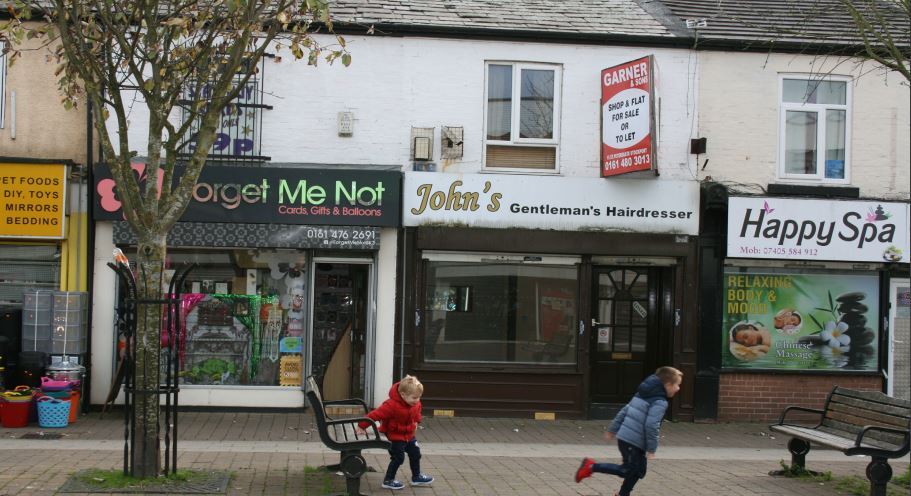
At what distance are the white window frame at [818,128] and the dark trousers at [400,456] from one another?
8.11 m

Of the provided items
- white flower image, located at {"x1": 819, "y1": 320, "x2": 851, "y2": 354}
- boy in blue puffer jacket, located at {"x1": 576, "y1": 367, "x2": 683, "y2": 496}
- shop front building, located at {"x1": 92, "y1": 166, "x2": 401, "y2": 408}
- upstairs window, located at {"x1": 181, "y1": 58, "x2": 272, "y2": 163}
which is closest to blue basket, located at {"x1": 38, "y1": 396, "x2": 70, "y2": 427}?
shop front building, located at {"x1": 92, "y1": 166, "x2": 401, "y2": 408}

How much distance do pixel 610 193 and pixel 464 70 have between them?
9.12 feet

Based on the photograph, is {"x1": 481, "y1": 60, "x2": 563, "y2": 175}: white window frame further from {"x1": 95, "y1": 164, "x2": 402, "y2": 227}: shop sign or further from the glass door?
the glass door

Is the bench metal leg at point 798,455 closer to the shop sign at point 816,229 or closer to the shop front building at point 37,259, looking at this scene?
the shop sign at point 816,229

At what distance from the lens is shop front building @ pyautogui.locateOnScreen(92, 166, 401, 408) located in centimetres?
1299

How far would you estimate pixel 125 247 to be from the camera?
1315cm

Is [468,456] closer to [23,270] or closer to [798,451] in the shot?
[798,451]

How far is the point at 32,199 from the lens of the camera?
12539 millimetres

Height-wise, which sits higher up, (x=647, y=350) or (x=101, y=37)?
(x=101, y=37)

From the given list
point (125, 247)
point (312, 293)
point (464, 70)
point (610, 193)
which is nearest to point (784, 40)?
point (610, 193)

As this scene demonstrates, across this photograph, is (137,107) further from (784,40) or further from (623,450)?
(784,40)

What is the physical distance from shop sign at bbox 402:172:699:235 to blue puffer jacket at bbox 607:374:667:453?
18.6ft

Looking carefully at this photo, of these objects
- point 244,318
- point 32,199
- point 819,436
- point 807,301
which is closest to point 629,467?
point 819,436

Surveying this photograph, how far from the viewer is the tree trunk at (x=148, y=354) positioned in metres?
8.25
